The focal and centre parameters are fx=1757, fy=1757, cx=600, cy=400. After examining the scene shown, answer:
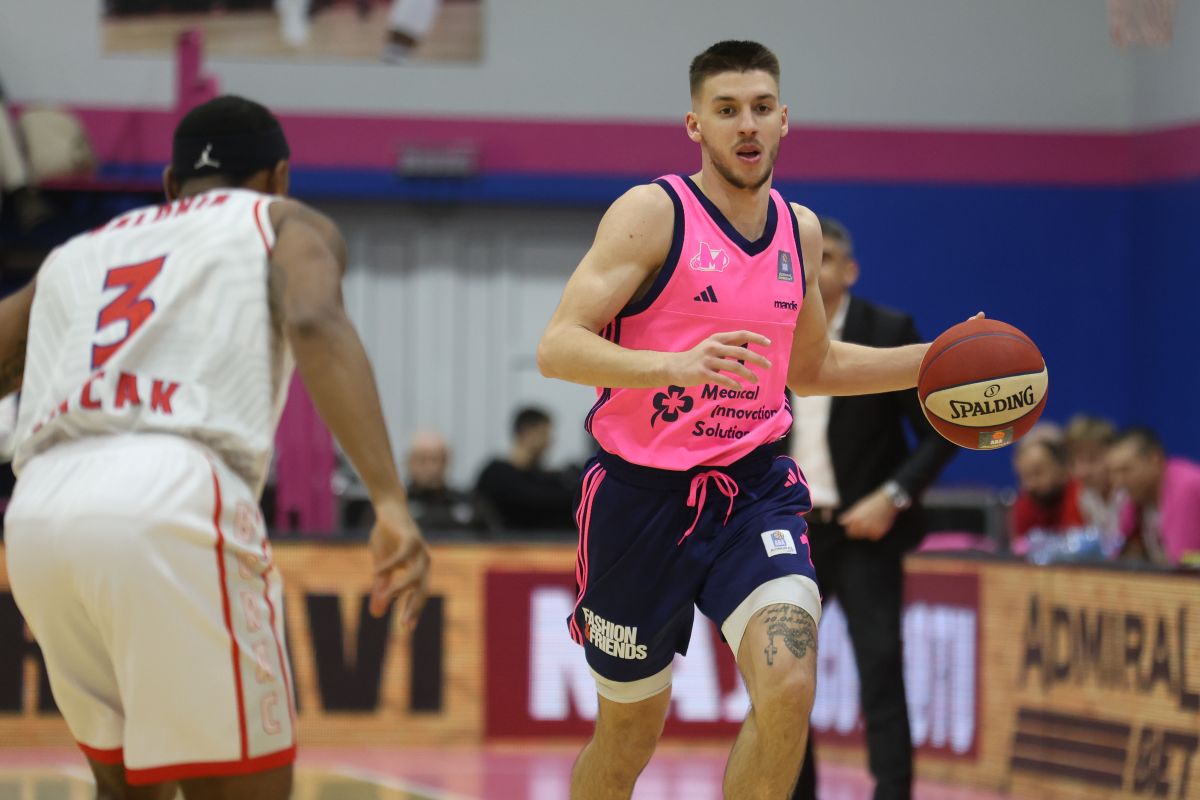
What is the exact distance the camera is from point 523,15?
14797 millimetres

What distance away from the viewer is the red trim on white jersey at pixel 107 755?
10.9 ft

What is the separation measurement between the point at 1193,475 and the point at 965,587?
5.31 ft

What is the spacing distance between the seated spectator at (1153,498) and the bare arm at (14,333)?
21.6 ft

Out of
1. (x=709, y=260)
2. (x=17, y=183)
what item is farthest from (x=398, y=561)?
(x=17, y=183)

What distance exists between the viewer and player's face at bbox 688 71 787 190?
4.55 m

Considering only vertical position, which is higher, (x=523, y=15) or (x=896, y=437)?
(x=523, y=15)

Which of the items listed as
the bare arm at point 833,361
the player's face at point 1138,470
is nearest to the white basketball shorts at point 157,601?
the bare arm at point 833,361

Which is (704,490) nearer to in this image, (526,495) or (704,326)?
(704,326)

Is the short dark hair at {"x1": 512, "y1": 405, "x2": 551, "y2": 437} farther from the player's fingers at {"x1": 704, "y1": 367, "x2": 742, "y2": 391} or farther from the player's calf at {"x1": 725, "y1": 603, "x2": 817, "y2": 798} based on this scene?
the player's fingers at {"x1": 704, "y1": 367, "x2": 742, "y2": 391}

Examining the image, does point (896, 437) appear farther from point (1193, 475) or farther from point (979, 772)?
point (1193, 475)

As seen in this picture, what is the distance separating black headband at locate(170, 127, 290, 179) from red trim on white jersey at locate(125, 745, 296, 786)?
3.97 feet

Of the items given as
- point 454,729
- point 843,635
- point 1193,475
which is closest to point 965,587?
point 843,635

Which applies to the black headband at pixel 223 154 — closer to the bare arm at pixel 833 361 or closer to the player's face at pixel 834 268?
the bare arm at pixel 833 361

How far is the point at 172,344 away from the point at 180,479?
0.27 metres
